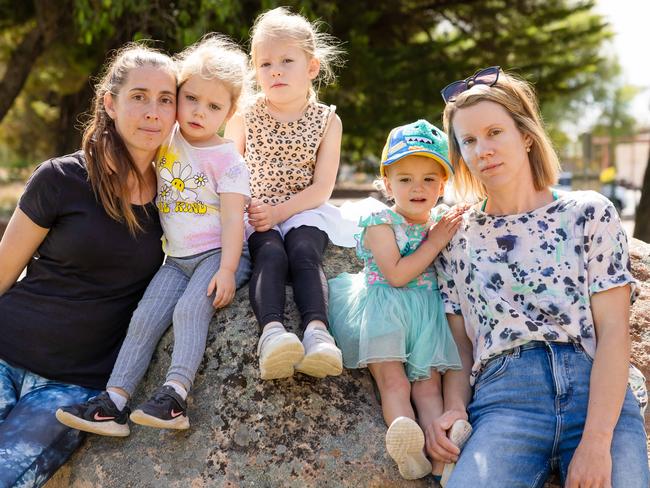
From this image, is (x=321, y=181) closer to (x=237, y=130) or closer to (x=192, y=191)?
(x=237, y=130)

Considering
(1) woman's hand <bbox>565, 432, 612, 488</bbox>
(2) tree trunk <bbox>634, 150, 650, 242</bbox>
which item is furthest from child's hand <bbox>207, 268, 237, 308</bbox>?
(2) tree trunk <bbox>634, 150, 650, 242</bbox>

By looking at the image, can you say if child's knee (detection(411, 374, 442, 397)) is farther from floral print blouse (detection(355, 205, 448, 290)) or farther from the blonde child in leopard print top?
the blonde child in leopard print top

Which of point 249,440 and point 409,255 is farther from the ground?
point 409,255

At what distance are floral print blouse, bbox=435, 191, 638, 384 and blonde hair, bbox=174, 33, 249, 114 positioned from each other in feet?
4.14

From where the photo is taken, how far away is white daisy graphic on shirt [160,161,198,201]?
116 inches

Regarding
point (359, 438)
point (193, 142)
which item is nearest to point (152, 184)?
point (193, 142)

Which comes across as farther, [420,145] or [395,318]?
[420,145]

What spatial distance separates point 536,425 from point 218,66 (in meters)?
1.97

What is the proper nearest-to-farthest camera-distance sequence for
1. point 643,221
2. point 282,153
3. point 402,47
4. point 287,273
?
point 287,273 → point 282,153 → point 643,221 → point 402,47

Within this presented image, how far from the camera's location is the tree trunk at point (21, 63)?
32.8 ft

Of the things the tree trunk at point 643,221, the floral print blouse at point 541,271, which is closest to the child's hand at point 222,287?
the floral print blouse at point 541,271

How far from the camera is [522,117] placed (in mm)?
2621

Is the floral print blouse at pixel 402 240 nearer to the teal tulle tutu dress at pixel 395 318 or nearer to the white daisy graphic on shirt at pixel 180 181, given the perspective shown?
→ the teal tulle tutu dress at pixel 395 318

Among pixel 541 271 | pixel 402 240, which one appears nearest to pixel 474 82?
pixel 402 240
